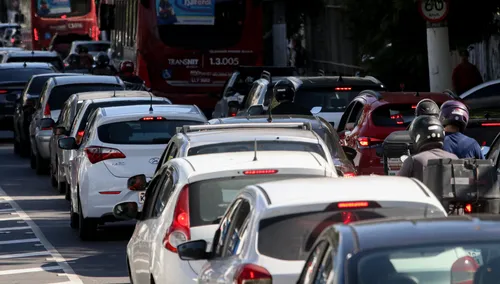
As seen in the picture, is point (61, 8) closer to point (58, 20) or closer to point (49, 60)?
point (58, 20)

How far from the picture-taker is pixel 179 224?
966 centimetres

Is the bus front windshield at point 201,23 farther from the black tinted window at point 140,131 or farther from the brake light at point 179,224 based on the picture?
the brake light at point 179,224

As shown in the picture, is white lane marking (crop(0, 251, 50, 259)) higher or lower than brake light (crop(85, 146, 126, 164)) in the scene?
lower

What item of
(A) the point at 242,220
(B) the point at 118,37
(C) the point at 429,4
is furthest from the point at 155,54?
(A) the point at 242,220

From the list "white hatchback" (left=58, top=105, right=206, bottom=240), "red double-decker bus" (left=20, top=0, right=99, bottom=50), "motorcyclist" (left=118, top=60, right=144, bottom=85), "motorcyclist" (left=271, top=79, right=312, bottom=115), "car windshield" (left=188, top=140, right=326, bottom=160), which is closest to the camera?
"car windshield" (left=188, top=140, right=326, bottom=160)

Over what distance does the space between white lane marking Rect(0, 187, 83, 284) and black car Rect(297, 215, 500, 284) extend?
8107mm

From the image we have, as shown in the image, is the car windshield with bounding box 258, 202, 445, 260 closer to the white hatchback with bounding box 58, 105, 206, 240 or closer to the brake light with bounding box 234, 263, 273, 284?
the brake light with bounding box 234, 263, 273, 284

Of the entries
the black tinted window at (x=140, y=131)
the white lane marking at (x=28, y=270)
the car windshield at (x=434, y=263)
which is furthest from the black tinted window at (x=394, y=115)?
the car windshield at (x=434, y=263)

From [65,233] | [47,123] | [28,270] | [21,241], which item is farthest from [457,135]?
[47,123]

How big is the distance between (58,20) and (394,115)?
44.9m

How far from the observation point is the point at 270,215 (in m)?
7.66

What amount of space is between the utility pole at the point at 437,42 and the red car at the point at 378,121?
14.7 feet

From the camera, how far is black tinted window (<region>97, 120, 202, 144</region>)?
17.0m

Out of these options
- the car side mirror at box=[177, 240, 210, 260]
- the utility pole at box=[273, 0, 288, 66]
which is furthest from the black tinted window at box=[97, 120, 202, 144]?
the utility pole at box=[273, 0, 288, 66]
